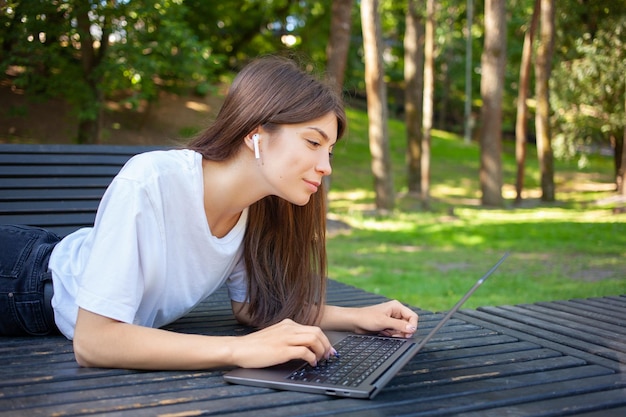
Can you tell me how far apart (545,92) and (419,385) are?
17.8 m

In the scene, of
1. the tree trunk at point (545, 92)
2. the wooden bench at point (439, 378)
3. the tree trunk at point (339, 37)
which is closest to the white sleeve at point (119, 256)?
the wooden bench at point (439, 378)

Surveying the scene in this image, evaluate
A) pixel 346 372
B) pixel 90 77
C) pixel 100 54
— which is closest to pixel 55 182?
pixel 346 372

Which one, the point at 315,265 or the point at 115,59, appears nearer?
the point at 315,265

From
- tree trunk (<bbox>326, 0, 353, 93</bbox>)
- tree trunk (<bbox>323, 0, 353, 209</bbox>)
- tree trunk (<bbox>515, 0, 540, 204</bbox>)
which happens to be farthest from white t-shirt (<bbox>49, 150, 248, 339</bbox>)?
tree trunk (<bbox>515, 0, 540, 204</bbox>)

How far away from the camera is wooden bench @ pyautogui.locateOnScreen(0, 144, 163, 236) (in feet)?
13.0

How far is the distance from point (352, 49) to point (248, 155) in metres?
29.7

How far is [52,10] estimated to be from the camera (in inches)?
349

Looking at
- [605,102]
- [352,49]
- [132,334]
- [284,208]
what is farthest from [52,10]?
[352,49]

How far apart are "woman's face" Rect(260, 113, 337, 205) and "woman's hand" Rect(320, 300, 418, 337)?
53cm

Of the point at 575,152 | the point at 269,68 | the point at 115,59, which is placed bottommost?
the point at 575,152

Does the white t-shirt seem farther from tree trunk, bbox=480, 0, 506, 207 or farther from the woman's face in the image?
tree trunk, bbox=480, 0, 506, 207

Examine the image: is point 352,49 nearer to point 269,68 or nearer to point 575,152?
point 575,152

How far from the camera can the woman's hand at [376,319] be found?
2584 millimetres

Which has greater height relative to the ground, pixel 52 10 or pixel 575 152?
pixel 52 10
